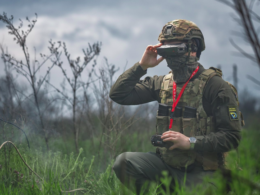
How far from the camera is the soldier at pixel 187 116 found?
2658mm

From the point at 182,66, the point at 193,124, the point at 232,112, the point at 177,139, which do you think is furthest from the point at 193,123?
the point at 182,66

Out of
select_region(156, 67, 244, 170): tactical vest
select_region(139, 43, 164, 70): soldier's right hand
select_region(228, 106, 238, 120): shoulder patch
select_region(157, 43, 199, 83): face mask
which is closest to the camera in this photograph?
select_region(228, 106, 238, 120): shoulder patch

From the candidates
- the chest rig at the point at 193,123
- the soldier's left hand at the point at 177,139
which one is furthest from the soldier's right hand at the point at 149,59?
the soldier's left hand at the point at 177,139

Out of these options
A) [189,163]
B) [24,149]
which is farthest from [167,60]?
[24,149]

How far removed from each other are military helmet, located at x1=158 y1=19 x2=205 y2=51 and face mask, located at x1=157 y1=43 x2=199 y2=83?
0.36ft

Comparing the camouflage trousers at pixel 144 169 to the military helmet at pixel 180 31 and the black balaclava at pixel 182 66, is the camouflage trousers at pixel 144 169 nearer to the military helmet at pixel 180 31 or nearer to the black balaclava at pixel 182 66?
the black balaclava at pixel 182 66

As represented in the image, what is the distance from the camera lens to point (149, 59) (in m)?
3.15

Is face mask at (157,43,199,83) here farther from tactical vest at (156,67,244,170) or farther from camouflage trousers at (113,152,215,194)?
camouflage trousers at (113,152,215,194)

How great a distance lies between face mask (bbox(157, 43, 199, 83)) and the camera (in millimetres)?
2886

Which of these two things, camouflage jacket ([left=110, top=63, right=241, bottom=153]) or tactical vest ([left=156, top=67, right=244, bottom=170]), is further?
tactical vest ([left=156, top=67, right=244, bottom=170])

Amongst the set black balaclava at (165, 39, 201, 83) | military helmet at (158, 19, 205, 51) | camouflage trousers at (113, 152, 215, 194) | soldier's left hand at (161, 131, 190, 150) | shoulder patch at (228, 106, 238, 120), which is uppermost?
military helmet at (158, 19, 205, 51)

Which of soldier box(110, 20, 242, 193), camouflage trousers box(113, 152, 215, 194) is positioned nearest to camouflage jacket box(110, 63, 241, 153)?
soldier box(110, 20, 242, 193)

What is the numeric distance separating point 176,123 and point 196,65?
0.69 metres

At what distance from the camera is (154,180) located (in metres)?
2.93
